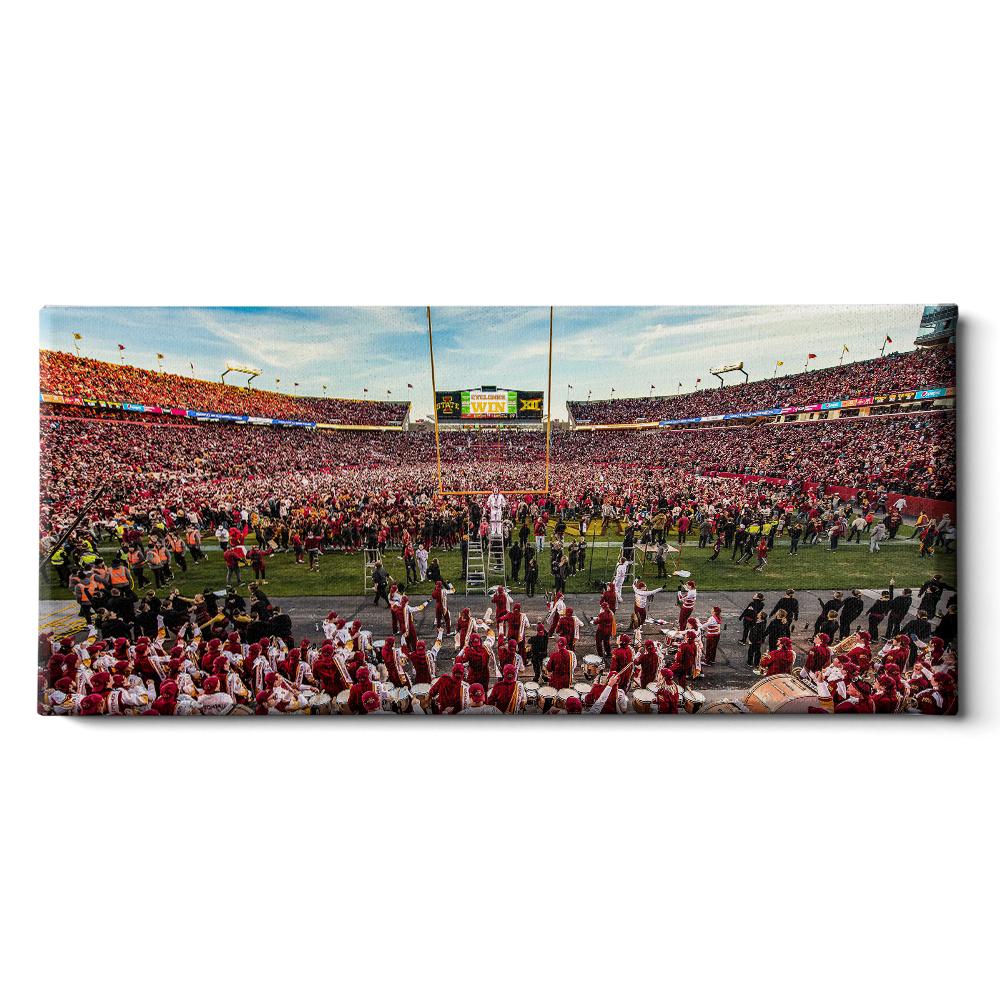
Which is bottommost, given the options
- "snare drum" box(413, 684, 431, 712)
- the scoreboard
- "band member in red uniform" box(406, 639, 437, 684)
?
"snare drum" box(413, 684, 431, 712)

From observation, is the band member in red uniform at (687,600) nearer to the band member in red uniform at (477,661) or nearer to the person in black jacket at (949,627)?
the band member in red uniform at (477,661)

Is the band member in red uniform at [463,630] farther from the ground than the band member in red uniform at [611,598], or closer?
closer

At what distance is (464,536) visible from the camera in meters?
5.88

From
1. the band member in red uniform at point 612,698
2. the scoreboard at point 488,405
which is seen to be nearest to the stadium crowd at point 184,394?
the scoreboard at point 488,405

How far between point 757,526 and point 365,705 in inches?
249

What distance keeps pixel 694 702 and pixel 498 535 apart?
3.57 metres

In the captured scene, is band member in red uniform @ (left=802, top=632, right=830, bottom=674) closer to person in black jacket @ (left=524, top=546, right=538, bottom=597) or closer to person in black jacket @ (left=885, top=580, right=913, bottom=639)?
person in black jacket @ (left=885, top=580, right=913, bottom=639)

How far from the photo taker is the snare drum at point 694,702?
5.17 metres

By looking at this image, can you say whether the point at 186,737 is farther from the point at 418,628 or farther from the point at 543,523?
the point at 543,523

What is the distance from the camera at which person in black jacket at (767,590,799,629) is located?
5406mm

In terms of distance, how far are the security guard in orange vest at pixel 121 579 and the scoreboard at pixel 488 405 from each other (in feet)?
16.4

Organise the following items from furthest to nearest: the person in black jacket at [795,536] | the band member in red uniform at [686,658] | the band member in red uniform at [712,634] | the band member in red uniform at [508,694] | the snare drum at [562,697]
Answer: the person in black jacket at [795,536] → the band member in red uniform at [712,634] → the band member in red uniform at [686,658] → the snare drum at [562,697] → the band member in red uniform at [508,694]

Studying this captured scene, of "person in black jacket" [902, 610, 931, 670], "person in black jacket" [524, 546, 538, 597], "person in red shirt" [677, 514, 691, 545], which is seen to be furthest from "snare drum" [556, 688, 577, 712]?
"person in black jacket" [902, 610, 931, 670]

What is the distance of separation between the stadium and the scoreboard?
0.04 m
